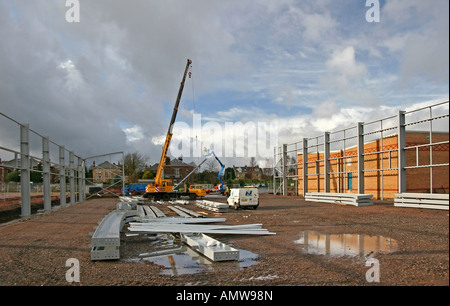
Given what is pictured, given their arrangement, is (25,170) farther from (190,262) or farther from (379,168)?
(379,168)

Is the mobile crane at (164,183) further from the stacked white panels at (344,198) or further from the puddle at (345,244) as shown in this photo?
the puddle at (345,244)

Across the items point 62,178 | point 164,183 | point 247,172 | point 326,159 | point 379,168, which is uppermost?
point 326,159

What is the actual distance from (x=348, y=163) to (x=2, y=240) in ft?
93.2

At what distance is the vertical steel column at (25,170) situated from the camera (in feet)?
54.9

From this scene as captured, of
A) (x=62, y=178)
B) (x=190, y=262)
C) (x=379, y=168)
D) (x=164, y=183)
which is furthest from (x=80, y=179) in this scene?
(x=190, y=262)

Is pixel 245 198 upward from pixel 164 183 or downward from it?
downward

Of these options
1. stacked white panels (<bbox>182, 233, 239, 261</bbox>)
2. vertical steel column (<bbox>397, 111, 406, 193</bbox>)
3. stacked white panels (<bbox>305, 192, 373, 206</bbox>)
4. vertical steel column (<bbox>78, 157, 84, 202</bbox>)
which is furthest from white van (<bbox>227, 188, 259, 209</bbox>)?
vertical steel column (<bbox>78, 157, 84, 202</bbox>)

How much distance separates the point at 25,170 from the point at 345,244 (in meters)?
15.4

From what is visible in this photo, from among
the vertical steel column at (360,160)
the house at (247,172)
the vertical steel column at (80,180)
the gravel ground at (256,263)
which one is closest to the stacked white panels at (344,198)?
the vertical steel column at (360,160)

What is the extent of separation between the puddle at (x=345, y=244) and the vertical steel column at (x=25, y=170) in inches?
528

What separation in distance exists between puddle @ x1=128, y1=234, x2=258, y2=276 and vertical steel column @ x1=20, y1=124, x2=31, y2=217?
9734 millimetres

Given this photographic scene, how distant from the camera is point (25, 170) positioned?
1705 cm

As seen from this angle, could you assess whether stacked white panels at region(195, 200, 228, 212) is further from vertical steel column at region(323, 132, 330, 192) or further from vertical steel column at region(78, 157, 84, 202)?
vertical steel column at region(78, 157, 84, 202)
